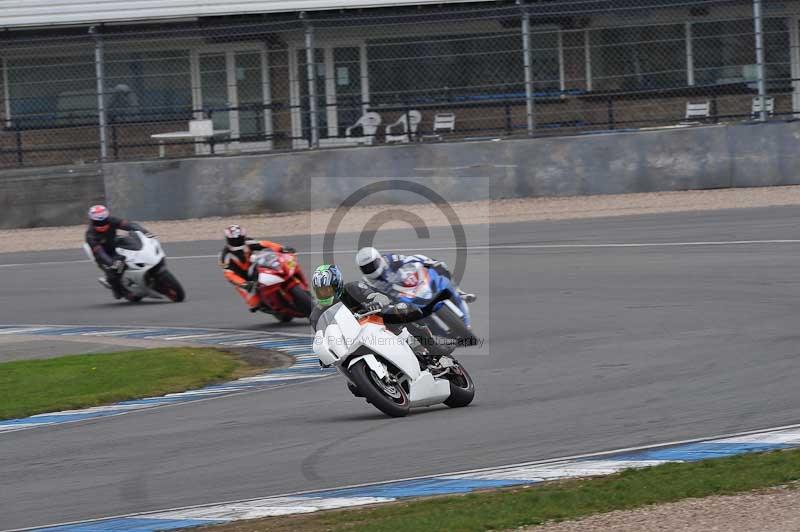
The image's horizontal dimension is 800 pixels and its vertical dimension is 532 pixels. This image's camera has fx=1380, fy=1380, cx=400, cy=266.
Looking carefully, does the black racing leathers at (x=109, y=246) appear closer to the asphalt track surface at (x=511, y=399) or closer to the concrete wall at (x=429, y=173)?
the asphalt track surface at (x=511, y=399)

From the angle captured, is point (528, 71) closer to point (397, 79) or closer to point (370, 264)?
point (397, 79)

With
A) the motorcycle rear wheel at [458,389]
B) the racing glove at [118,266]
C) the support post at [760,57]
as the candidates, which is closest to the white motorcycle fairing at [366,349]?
the motorcycle rear wheel at [458,389]

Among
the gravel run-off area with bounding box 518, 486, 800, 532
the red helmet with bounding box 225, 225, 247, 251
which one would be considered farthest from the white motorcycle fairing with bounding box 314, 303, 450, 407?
the red helmet with bounding box 225, 225, 247, 251

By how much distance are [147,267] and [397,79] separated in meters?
11.3

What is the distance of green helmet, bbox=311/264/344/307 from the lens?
31.1 feet

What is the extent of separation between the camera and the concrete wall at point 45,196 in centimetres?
2353

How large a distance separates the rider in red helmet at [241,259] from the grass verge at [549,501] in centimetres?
817

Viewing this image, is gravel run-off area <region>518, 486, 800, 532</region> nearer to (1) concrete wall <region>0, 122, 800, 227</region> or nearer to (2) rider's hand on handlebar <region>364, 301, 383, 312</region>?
(2) rider's hand on handlebar <region>364, 301, 383, 312</region>

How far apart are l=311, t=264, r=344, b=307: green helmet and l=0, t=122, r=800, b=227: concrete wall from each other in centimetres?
1309

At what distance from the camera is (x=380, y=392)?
9.51 meters

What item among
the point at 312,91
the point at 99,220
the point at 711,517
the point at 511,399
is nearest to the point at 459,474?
the point at 711,517

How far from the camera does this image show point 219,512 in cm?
734

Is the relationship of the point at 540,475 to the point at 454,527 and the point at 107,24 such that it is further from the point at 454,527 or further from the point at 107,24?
the point at 107,24

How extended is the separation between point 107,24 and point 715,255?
16444mm
